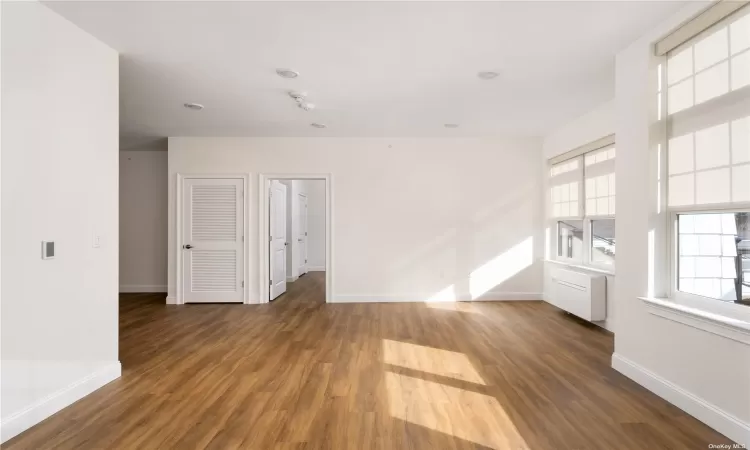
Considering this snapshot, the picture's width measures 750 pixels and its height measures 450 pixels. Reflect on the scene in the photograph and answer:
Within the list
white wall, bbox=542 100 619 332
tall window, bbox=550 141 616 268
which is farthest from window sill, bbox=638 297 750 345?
tall window, bbox=550 141 616 268

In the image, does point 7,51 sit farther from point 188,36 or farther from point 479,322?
point 479,322

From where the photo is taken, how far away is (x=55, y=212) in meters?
2.54

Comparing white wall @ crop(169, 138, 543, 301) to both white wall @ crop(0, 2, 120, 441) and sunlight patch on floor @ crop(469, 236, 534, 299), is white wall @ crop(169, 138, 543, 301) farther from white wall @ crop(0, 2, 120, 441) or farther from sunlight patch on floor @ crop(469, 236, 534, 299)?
white wall @ crop(0, 2, 120, 441)

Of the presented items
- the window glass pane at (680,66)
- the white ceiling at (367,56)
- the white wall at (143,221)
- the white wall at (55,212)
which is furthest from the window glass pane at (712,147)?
the white wall at (143,221)

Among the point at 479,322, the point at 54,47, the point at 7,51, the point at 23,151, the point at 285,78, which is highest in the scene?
the point at 285,78

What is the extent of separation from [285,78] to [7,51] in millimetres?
1984

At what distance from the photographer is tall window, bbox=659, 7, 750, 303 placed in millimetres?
2289

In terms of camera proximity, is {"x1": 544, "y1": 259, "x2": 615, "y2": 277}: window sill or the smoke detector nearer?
the smoke detector

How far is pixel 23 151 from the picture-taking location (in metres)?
2.30

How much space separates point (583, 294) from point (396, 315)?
233cm

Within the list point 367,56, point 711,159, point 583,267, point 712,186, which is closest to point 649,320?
point 712,186

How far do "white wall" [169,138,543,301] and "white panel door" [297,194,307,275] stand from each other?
3312 mm

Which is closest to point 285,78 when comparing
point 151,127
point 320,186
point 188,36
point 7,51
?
point 188,36

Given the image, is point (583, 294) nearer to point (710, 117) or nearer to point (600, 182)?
point (600, 182)
